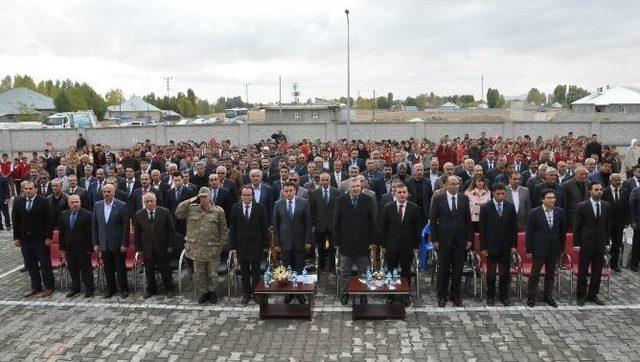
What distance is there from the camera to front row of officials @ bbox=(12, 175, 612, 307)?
762 cm

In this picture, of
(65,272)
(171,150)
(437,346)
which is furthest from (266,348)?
(171,150)

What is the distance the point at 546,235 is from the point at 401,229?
1946mm

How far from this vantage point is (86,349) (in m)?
6.63

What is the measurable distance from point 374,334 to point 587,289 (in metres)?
3.42

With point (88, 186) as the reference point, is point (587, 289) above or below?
below

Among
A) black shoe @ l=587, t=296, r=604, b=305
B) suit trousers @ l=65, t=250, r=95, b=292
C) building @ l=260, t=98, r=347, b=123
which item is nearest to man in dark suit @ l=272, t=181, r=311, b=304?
suit trousers @ l=65, t=250, r=95, b=292

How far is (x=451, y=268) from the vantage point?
26.0 ft

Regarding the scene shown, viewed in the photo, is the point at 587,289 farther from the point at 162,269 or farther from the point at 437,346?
the point at 162,269

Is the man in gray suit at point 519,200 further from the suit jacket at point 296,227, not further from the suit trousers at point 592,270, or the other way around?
the suit jacket at point 296,227

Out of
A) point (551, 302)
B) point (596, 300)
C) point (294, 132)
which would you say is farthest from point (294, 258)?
point (294, 132)

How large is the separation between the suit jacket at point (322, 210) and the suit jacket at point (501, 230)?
2.60m

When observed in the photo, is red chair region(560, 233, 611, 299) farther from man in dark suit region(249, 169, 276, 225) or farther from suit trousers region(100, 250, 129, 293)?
suit trousers region(100, 250, 129, 293)

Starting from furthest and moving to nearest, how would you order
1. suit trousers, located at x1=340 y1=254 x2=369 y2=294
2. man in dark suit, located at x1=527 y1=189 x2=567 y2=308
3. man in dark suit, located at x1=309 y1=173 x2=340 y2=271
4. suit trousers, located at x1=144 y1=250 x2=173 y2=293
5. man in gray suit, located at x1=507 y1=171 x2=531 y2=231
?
man in dark suit, located at x1=309 y1=173 x2=340 y2=271 → man in gray suit, located at x1=507 y1=171 x2=531 y2=231 → suit trousers, located at x1=144 y1=250 x2=173 y2=293 → suit trousers, located at x1=340 y1=254 x2=369 y2=294 → man in dark suit, located at x1=527 y1=189 x2=567 y2=308

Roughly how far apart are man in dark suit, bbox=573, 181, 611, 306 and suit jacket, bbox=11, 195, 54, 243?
7856 millimetres
